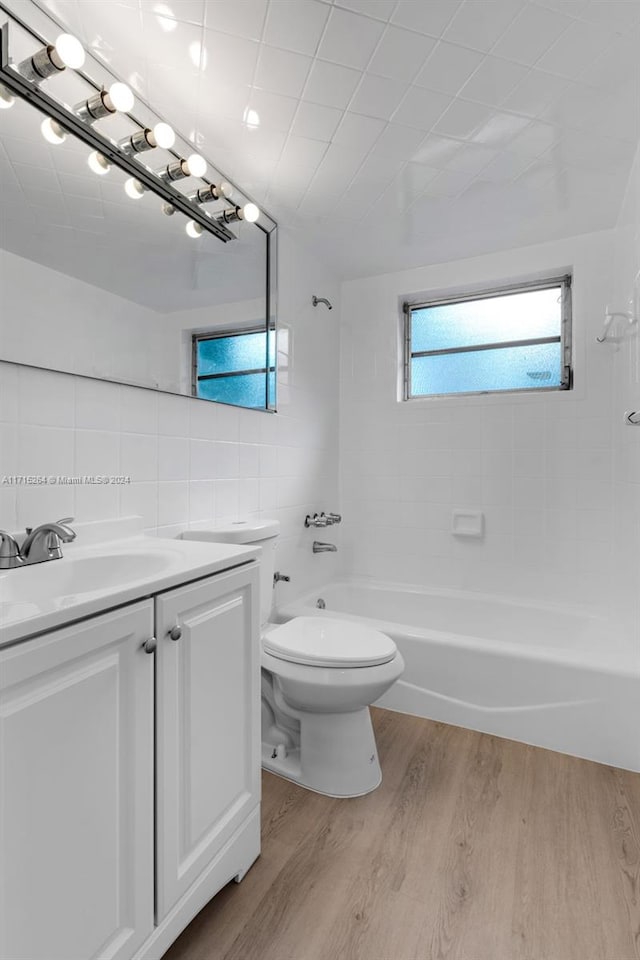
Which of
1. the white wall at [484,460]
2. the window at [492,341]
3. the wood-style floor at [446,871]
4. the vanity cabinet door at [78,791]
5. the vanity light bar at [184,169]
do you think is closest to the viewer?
the vanity cabinet door at [78,791]

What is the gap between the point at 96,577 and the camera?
1223 mm

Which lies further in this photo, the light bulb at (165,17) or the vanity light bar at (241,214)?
the vanity light bar at (241,214)

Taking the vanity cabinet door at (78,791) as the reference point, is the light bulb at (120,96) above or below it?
above

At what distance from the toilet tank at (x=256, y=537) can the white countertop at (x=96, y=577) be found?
0.25 m

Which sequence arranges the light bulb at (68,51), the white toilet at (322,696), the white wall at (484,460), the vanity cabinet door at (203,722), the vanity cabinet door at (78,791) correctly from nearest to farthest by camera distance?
1. the vanity cabinet door at (78,791)
2. the vanity cabinet door at (203,722)
3. the light bulb at (68,51)
4. the white toilet at (322,696)
5. the white wall at (484,460)

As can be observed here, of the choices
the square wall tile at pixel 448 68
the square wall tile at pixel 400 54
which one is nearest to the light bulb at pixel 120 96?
the square wall tile at pixel 400 54

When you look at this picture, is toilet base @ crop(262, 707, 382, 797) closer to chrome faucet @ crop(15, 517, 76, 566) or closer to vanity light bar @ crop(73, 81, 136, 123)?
chrome faucet @ crop(15, 517, 76, 566)

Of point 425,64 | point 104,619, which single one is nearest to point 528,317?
point 425,64

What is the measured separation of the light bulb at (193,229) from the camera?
1.85m

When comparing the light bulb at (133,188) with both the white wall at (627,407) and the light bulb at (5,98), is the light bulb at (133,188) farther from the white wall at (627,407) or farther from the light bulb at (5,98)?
the white wall at (627,407)

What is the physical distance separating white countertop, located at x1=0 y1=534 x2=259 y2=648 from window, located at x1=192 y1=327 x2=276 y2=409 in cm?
71

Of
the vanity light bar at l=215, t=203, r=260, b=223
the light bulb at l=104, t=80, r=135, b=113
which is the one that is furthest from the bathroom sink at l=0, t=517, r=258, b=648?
the vanity light bar at l=215, t=203, r=260, b=223

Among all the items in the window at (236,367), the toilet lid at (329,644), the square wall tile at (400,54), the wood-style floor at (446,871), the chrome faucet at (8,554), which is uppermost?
the square wall tile at (400,54)

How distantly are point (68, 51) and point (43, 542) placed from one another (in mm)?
1204
